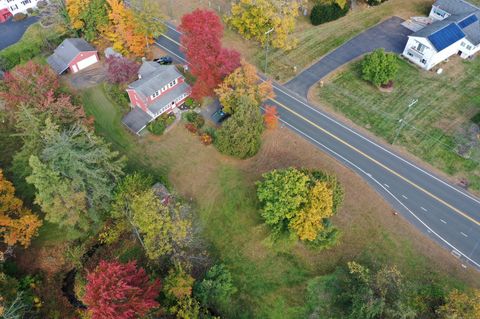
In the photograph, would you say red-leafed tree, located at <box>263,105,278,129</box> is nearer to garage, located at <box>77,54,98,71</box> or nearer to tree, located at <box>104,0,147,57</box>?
tree, located at <box>104,0,147,57</box>

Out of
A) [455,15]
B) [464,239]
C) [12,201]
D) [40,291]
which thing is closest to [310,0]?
[455,15]

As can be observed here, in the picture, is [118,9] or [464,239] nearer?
[464,239]

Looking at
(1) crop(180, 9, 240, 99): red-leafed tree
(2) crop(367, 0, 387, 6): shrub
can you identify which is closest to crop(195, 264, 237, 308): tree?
(1) crop(180, 9, 240, 99): red-leafed tree

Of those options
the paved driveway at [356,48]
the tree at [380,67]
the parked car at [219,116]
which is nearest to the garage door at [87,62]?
the parked car at [219,116]

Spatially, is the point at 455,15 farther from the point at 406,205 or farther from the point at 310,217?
the point at 310,217

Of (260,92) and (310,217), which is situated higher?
(260,92)
